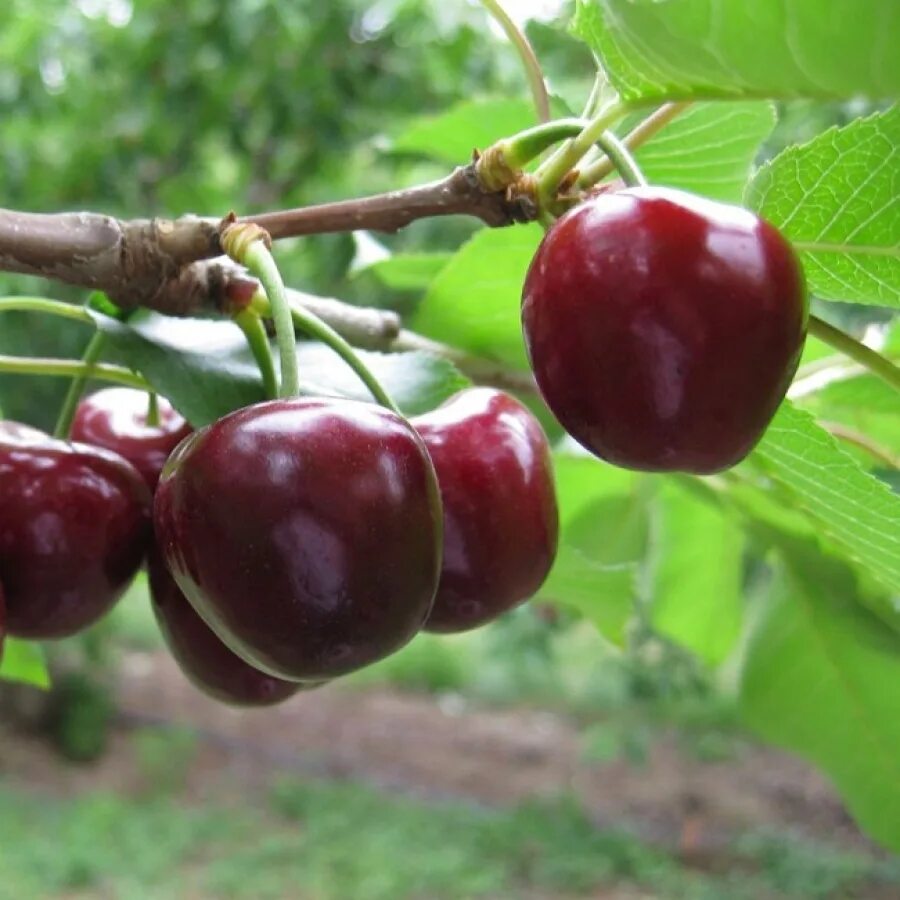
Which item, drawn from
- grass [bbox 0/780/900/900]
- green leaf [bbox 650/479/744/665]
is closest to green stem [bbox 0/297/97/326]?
green leaf [bbox 650/479/744/665]

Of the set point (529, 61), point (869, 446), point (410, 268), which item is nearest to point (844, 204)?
point (529, 61)

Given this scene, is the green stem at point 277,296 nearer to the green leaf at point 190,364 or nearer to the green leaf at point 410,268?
the green leaf at point 190,364

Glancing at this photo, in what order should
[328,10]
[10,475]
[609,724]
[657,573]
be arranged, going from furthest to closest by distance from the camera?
[609,724], [328,10], [657,573], [10,475]

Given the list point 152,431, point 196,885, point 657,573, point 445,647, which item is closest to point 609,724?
point 445,647

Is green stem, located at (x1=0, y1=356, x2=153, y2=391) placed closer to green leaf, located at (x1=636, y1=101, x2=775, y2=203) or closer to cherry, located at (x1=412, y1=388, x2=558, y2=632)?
cherry, located at (x1=412, y1=388, x2=558, y2=632)

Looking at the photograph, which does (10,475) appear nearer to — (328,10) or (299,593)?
(299,593)
